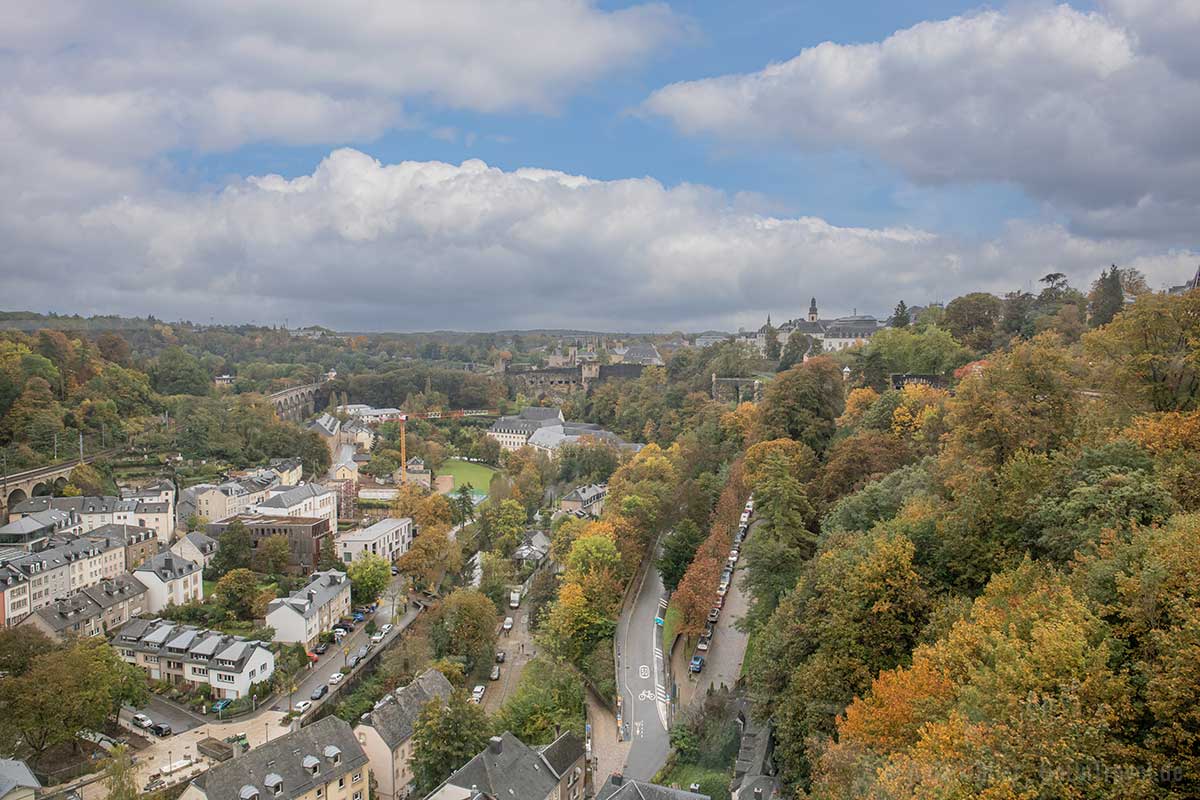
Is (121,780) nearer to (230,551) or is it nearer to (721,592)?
(721,592)

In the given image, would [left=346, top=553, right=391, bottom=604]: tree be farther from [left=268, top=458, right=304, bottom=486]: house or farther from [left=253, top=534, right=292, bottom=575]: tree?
[left=268, top=458, right=304, bottom=486]: house

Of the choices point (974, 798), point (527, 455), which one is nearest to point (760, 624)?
point (974, 798)

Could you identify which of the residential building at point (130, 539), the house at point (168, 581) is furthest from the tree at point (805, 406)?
the residential building at point (130, 539)

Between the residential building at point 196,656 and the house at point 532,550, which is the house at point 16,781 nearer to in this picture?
the residential building at point 196,656

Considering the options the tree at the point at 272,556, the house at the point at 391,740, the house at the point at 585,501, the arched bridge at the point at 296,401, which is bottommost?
the house at the point at 391,740

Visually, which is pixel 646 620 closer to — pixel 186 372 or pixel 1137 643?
pixel 1137 643
